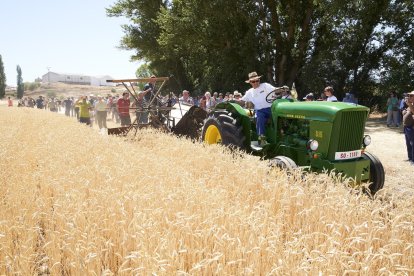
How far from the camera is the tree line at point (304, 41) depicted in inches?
754

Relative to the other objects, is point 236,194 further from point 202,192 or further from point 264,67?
point 264,67

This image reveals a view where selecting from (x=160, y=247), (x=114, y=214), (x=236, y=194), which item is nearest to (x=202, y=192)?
(x=236, y=194)

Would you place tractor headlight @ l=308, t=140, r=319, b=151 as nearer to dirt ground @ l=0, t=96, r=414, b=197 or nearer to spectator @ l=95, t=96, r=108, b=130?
dirt ground @ l=0, t=96, r=414, b=197

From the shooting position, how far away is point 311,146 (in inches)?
194

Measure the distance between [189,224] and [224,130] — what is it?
148 inches

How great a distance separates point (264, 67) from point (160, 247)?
64.4ft

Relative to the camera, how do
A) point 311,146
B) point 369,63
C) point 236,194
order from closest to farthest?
point 236,194 < point 311,146 < point 369,63

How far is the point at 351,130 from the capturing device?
5027 mm

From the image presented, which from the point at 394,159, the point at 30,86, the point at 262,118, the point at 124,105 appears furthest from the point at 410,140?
the point at 30,86

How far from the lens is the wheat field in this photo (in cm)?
230

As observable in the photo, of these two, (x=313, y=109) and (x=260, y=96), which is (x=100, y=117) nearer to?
(x=260, y=96)

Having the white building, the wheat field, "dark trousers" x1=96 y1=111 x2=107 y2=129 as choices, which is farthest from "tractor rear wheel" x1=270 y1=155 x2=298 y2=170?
the white building

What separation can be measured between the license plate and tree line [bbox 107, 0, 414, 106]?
48.8ft

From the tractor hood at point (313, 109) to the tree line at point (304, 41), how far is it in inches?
567
